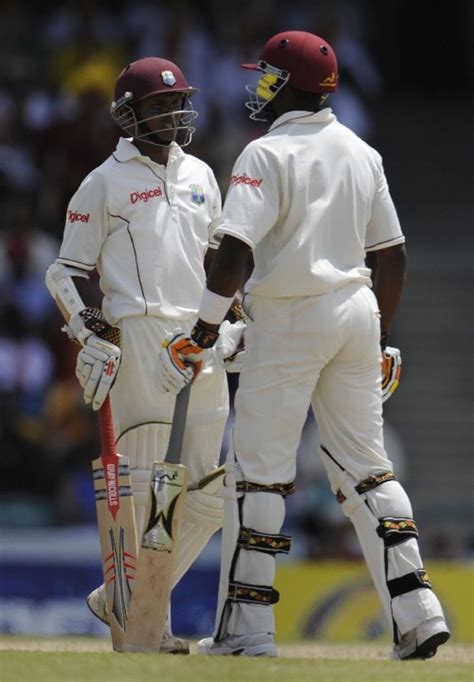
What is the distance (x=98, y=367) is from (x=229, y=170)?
5638 mm

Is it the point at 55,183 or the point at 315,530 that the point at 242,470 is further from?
the point at 55,183

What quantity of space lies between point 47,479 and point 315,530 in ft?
5.58

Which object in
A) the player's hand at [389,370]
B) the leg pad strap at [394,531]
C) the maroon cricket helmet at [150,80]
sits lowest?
the leg pad strap at [394,531]

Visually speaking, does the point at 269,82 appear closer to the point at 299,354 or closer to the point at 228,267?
the point at 228,267

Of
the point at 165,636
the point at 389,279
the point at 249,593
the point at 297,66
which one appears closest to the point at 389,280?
the point at 389,279

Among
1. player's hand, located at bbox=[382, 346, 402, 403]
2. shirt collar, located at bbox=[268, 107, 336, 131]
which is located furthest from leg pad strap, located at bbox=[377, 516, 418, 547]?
shirt collar, located at bbox=[268, 107, 336, 131]

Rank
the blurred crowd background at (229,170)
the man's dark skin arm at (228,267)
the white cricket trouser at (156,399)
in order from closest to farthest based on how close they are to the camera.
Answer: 1. the man's dark skin arm at (228,267)
2. the white cricket trouser at (156,399)
3. the blurred crowd background at (229,170)

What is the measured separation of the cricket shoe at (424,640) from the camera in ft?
17.3

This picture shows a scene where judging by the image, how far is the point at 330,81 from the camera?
215 inches

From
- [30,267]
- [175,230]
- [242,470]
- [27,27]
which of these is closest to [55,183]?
[30,267]

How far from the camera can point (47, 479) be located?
33.0 feet

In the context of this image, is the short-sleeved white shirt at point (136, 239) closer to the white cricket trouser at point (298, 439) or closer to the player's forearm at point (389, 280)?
the white cricket trouser at point (298, 439)

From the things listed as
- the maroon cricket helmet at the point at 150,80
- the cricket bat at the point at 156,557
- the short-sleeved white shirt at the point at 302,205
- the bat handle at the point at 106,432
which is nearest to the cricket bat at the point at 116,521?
the bat handle at the point at 106,432

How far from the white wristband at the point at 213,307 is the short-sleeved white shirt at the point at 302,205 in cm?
15
